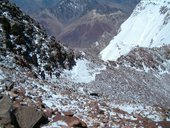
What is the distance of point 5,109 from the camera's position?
19203mm

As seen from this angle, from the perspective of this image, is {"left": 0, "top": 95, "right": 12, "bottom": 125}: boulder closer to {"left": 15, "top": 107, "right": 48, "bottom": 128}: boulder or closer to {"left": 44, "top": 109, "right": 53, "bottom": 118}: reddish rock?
{"left": 15, "top": 107, "right": 48, "bottom": 128}: boulder

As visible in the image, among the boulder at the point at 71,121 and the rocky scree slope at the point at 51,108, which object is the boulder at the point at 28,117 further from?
the boulder at the point at 71,121

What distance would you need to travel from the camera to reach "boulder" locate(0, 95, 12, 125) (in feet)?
61.2

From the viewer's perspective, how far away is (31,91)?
24156 mm

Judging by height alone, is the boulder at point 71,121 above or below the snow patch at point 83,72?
below

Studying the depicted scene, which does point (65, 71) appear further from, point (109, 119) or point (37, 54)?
point (109, 119)

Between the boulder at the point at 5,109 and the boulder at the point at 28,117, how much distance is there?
1.68 ft

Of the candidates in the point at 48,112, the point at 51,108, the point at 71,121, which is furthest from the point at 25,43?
the point at 71,121

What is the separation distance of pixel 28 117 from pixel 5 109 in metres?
1.13

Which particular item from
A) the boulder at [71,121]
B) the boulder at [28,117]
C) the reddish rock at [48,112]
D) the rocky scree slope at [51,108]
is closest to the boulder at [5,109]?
the rocky scree slope at [51,108]

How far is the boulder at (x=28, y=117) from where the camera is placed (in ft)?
63.2

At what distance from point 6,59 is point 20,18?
36.8ft

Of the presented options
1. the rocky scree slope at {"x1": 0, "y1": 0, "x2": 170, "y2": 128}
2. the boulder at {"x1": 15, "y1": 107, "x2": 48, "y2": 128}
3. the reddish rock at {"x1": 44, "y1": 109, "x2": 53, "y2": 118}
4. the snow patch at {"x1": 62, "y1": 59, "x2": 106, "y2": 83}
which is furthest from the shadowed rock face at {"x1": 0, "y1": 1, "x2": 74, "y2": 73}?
the boulder at {"x1": 15, "y1": 107, "x2": 48, "y2": 128}

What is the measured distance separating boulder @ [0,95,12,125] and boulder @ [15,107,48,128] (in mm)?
511
